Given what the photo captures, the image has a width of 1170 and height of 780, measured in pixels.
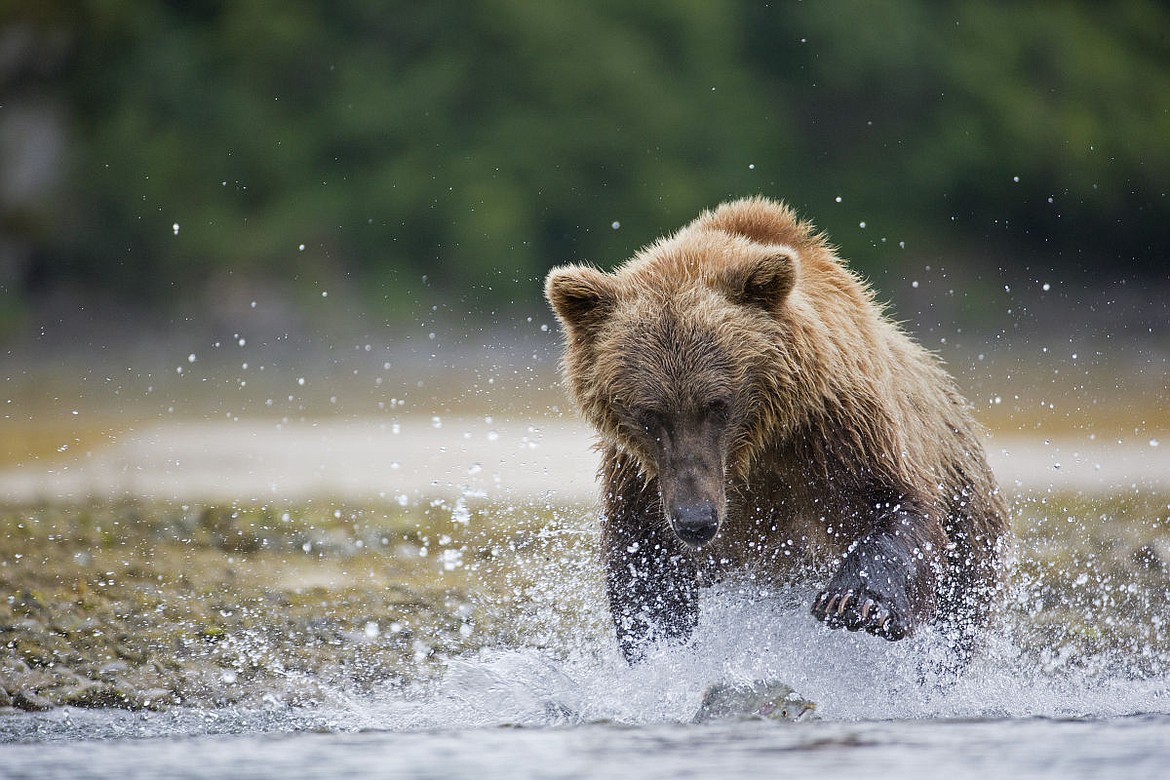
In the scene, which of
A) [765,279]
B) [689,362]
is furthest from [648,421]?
[765,279]

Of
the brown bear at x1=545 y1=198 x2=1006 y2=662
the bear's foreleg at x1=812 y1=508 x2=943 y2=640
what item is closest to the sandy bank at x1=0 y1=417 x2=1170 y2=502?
the brown bear at x1=545 y1=198 x2=1006 y2=662

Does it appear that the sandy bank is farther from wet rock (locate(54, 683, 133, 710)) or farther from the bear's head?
the bear's head

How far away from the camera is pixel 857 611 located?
5109mm

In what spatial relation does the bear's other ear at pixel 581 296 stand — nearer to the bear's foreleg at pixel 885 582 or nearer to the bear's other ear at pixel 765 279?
the bear's other ear at pixel 765 279

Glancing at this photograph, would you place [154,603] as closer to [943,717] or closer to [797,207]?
[943,717]

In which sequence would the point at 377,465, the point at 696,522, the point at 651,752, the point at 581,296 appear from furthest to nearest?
the point at 377,465 → the point at 581,296 → the point at 696,522 → the point at 651,752

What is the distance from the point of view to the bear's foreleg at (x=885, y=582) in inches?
201

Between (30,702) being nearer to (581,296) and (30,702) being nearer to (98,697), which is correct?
(98,697)

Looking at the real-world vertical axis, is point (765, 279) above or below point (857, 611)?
above

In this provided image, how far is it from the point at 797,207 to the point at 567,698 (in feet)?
70.0

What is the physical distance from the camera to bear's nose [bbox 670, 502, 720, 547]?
496 cm

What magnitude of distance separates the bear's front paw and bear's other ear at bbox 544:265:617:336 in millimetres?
1224

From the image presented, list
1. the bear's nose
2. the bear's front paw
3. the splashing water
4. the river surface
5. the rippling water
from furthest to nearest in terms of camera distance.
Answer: the bear's front paw, the bear's nose, the splashing water, the rippling water, the river surface

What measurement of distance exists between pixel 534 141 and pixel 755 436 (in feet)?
70.8
